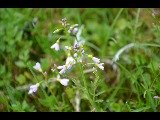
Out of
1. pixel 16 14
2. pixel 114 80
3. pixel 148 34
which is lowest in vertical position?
pixel 114 80

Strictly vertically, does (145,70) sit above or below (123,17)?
below

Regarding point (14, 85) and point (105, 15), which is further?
point (105, 15)
